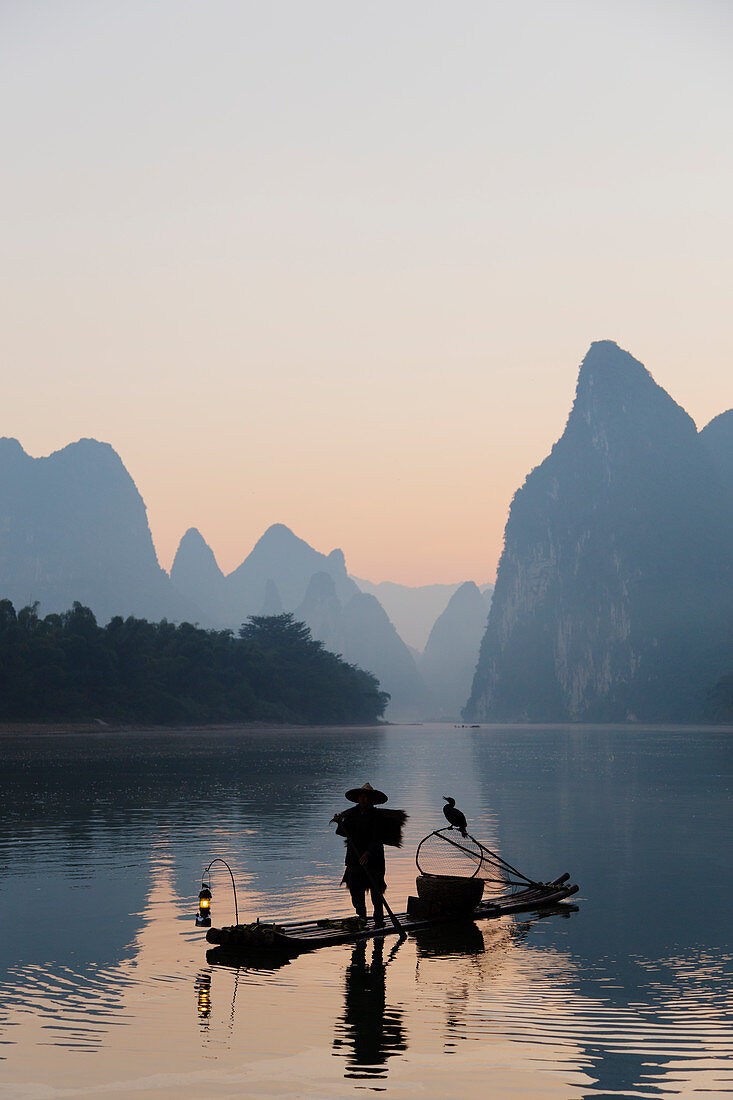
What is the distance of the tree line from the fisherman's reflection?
10778 centimetres

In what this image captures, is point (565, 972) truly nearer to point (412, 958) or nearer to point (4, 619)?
point (412, 958)

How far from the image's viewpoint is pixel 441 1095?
1041 centimetres

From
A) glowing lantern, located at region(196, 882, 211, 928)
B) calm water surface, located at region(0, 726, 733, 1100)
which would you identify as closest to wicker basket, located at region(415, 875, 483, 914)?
calm water surface, located at region(0, 726, 733, 1100)

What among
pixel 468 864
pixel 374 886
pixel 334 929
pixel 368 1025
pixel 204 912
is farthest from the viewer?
pixel 468 864

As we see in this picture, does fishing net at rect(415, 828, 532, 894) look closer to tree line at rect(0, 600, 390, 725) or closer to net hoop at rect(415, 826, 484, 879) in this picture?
net hoop at rect(415, 826, 484, 879)

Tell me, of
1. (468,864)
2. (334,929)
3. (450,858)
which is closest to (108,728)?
(450,858)

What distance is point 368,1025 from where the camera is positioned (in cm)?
1297

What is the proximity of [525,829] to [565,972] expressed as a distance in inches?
799

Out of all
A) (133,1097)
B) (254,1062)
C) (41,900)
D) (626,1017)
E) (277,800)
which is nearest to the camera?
(133,1097)

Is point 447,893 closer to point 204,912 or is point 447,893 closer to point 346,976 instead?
point 204,912

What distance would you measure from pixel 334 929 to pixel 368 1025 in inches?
183

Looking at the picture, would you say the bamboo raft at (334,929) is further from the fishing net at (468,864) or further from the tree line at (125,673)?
the tree line at (125,673)

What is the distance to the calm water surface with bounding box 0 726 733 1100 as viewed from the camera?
Result: 1112cm

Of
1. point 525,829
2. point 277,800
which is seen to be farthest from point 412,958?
point 277,800
